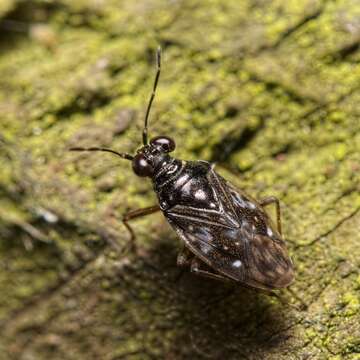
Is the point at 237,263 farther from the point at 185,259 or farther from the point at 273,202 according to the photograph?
the point at 273,202

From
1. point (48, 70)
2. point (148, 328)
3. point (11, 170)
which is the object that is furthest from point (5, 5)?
point (148, 328)

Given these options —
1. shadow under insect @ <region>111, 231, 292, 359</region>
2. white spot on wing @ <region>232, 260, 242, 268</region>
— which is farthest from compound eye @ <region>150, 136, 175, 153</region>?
white spot on wing @ <region>232, 260, 242, 268</region>

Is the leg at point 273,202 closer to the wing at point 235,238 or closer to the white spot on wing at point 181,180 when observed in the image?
the wing at point 235,238

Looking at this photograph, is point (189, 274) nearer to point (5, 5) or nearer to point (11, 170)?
point (11, 170)

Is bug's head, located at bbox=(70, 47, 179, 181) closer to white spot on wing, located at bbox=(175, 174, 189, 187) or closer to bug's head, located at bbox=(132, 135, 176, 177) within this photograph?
bug's head, located at bbox=(132, 135, 176, 177)

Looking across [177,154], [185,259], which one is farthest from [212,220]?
[177,154]
